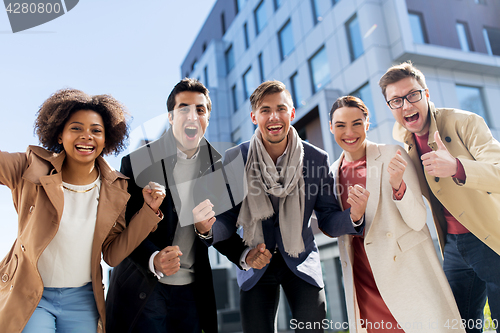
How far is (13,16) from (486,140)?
151 inches

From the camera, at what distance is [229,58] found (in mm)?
18078

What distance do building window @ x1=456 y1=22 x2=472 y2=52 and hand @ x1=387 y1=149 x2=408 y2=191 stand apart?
10797mm

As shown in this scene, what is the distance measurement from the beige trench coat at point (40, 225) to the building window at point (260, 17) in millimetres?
14029

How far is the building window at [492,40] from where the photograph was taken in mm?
11609

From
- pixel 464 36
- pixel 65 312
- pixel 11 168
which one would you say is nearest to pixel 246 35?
pixel 464 36

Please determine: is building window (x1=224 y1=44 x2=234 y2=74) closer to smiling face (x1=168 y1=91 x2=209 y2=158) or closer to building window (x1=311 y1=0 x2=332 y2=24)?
building window (x1=311 y1=0 x2=332 y2=24)

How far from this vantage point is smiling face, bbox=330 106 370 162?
2.96 m

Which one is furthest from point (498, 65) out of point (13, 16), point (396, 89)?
point (13, 16)

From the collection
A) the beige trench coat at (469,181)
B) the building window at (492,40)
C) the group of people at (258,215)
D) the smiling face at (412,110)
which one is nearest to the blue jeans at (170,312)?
the group of people at (258,215)

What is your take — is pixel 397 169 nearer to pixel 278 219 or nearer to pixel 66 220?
pixel 278 219

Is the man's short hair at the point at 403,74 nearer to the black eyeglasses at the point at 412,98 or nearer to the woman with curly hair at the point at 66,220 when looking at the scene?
the black eyeglasses at the point at 412,98

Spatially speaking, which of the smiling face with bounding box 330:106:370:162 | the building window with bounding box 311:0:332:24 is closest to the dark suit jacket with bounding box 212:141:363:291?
the smiling face with bounding box 330:106:370:162

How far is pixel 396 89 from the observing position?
300 cm

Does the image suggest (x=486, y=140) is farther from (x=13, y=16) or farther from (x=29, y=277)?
(x=13, y=16)
